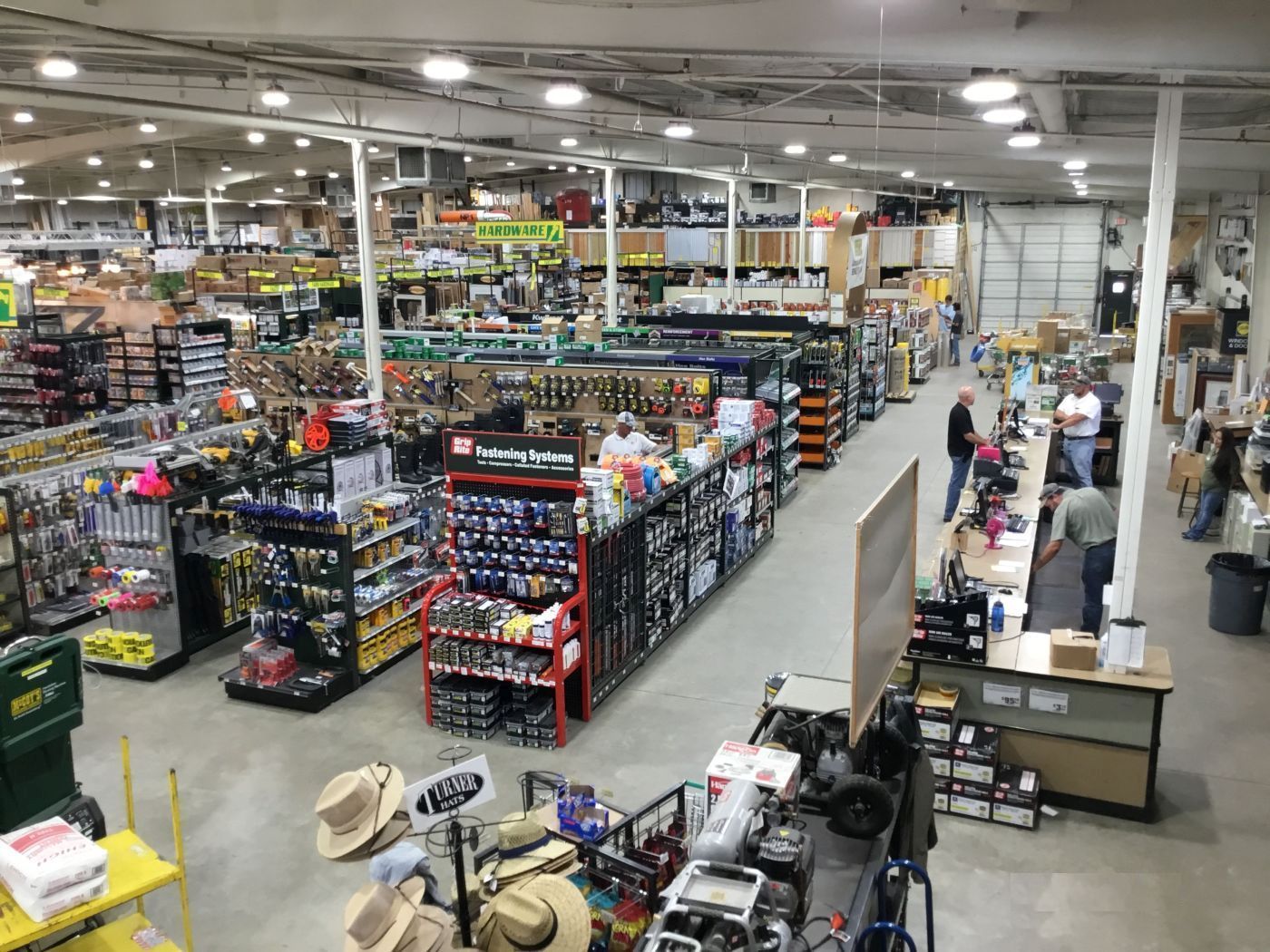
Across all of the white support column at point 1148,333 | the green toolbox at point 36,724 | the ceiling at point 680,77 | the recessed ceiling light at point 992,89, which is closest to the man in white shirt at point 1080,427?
the ceiling at point 680,77

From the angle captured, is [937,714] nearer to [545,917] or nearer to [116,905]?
[545,917]

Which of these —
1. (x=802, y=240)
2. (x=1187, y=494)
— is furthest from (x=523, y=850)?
(x=802, y=240)

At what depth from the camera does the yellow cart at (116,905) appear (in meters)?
3.91

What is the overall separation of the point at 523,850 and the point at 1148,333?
5.19 meters

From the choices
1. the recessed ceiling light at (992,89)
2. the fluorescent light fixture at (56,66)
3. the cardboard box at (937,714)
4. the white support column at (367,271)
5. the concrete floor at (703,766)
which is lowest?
the concrete floor at (703,766)

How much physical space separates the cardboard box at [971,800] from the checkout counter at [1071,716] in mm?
297

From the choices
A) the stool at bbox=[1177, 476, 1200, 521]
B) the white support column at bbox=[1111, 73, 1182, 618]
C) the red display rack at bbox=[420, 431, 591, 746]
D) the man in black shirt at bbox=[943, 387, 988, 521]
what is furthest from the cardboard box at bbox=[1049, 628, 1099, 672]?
the stool at bbox=[1177, 476, 1200, 521]

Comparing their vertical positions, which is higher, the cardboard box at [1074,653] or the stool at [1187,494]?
the cardboard box at [1074,653]

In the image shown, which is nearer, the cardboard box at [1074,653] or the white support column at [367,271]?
the cardboard box at [1074,653]

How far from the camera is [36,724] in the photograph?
5.10m

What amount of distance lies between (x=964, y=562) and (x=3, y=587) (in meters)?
7.90

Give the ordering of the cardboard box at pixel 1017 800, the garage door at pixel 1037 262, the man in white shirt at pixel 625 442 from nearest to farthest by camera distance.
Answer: the cardboard box at pixel 1017 800, the man in white shirt at pixel 625 442, the garage door at pixel 1037 262

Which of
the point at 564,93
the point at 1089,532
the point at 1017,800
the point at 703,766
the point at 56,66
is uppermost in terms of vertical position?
the point at 56,66

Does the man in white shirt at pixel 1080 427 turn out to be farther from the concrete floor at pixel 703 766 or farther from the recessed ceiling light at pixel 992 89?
the recessed ceiling light at pixel 992 89
